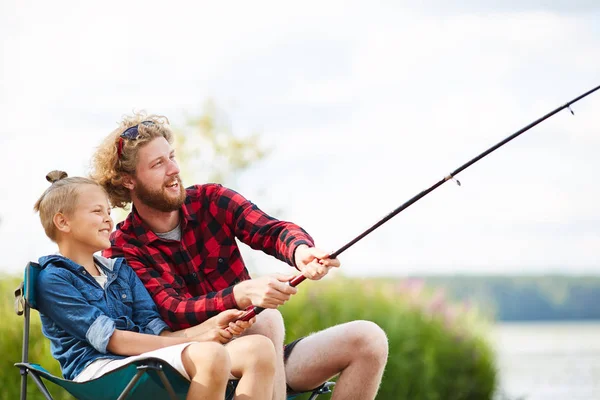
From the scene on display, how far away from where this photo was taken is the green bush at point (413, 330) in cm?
512

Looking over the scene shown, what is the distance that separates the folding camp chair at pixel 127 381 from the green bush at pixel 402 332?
2.41 meters

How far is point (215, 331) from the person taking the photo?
240 cm

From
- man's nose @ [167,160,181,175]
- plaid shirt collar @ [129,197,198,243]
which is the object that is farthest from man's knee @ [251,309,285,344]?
man's nose @ [167,160,181,175]

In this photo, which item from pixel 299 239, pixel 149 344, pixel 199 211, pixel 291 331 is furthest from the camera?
pixel 291 331

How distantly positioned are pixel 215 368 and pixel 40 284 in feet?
2.05

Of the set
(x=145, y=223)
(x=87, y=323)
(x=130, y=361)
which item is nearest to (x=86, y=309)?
(x=87, y=323)

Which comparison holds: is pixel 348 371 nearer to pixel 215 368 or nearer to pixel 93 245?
pixel 215 368

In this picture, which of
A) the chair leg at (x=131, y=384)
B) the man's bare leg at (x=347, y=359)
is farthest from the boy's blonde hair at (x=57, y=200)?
the man's bare leg at (x=347, y=359)

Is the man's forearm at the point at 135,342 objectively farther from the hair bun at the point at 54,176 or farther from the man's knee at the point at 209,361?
the hair bun at the point at 54,176

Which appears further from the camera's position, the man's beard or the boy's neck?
the man's beard

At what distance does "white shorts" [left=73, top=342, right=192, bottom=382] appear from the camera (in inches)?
85.7

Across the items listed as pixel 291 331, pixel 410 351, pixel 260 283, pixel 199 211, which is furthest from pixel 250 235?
pixel 410 351

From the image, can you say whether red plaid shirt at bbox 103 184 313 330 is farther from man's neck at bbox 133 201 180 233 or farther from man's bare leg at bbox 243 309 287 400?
man's bare leg at bbox 243 309 287 400

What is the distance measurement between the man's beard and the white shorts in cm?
53
